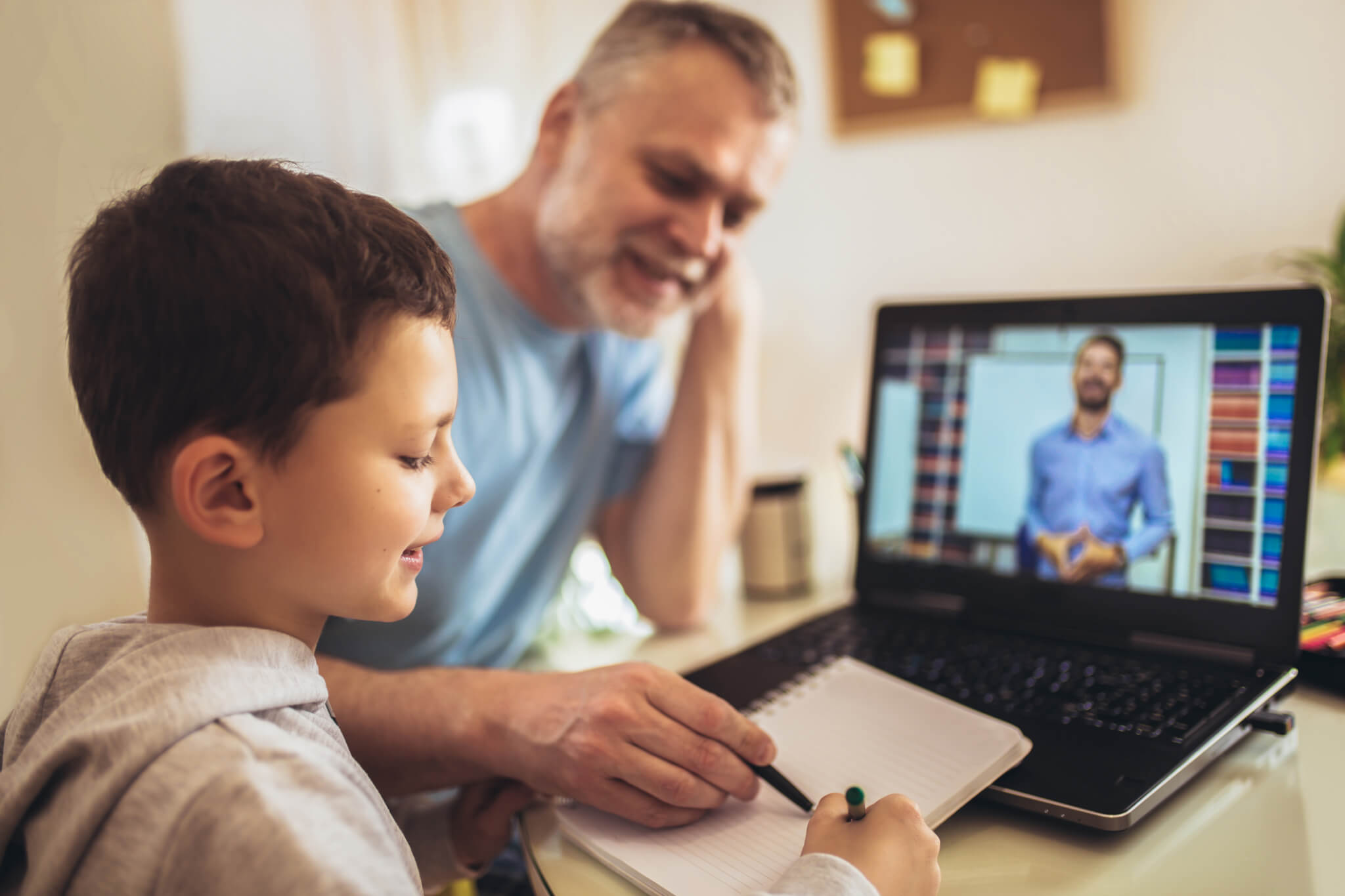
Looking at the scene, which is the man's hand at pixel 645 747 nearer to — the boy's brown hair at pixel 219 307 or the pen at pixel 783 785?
the pen at pixel 783 785

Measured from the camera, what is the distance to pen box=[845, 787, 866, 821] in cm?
47

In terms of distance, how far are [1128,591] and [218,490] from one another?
2.37 feet

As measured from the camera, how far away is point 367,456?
1.38 ft

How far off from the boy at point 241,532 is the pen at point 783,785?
7cm

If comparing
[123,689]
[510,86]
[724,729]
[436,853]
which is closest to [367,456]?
[123,689]

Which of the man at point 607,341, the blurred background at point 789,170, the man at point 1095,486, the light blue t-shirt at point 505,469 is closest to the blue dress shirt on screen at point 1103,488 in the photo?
the man at point 1095,486

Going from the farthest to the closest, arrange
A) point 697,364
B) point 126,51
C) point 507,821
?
point 697,364
point 126,51
point 507,821

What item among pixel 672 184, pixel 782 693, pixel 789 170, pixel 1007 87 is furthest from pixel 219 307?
pixel 789 170

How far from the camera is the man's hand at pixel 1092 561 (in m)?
0.78

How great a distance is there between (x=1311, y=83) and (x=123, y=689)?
4.64 ft

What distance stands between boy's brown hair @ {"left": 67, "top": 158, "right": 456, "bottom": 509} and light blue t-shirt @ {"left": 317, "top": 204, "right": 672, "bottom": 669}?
45 centimetres

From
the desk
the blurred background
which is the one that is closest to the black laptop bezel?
the desk

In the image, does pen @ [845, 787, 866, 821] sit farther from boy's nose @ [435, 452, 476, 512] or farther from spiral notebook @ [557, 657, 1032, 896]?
boy's nose @ [435, 452, 476, 512]

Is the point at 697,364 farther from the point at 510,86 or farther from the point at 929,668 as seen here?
the point at 510,86
